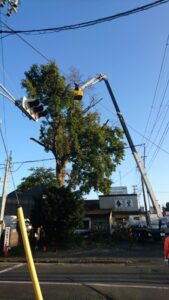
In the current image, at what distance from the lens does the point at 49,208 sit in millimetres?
27281

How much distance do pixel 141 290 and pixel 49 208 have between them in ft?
57.7

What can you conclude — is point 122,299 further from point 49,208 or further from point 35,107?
point 49,208

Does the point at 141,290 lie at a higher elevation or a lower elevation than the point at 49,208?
lower

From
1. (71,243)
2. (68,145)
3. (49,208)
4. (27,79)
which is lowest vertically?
(71,243)

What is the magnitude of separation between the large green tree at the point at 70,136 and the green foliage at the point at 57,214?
371 inches

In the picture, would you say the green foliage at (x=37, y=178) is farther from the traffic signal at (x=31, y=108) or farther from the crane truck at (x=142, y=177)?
the traffic signal at (x=31, y=108)

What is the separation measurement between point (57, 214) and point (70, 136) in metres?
13.6

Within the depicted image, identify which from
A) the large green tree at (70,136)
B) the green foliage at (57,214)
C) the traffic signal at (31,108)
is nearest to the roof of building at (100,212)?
the large green tree at (70,136)

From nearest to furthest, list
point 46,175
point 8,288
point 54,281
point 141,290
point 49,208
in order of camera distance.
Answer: point 141,290
point 8,288
point 54,281
point 49,208
point 46,175

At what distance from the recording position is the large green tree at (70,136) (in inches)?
1524

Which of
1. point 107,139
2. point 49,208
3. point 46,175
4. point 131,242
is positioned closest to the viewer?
point 49,208

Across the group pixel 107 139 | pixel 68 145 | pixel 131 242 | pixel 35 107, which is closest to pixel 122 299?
pixel 35 107

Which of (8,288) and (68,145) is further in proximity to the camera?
(68,145)

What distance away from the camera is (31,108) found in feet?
37.3
